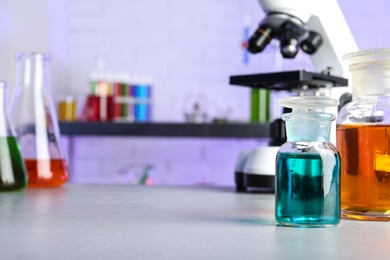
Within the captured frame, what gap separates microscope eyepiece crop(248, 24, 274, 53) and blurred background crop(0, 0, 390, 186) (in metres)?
2.62

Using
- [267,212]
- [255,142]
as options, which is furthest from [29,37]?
[267,212]

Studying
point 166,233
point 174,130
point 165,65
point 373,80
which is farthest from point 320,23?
point 165,65

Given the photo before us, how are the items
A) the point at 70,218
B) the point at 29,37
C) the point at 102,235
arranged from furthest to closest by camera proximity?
1. the point at 29,37
2. the point at 70,218
3. the point at 102,235

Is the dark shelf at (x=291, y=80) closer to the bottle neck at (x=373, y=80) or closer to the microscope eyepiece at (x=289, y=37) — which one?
the microscope eyepiece at (x=289, y=37)

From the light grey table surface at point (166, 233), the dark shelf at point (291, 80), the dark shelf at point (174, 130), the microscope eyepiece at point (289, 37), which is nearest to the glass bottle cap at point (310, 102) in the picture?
the light grey table surface at point (166, 233)

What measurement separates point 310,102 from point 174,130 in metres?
2.21

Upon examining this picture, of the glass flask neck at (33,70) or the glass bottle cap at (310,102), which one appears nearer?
the glass bottle cap at (310,102)

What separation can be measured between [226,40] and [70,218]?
3.29 metres

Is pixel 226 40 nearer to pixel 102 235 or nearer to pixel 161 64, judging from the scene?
pixel 161 64

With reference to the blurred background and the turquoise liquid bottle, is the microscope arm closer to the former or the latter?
the turquoise liquid bottle

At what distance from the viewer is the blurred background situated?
3.83 metres

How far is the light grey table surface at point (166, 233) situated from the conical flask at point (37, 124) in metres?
0.21

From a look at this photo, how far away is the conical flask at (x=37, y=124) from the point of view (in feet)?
3.59

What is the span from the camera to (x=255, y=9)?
3875 mm
